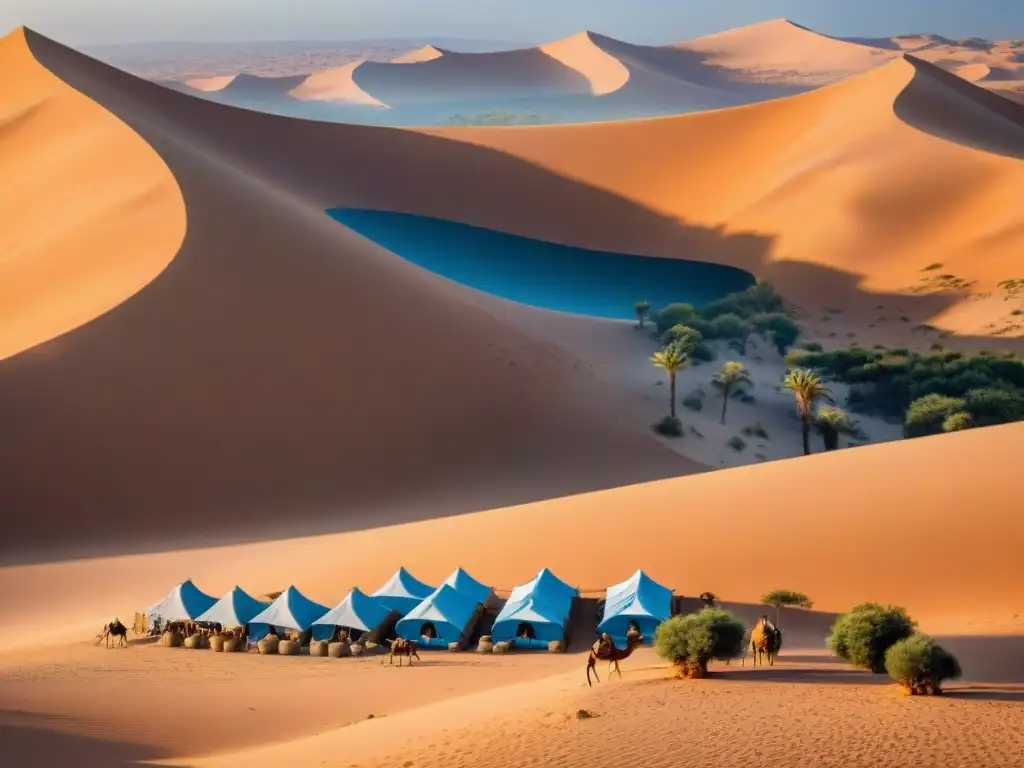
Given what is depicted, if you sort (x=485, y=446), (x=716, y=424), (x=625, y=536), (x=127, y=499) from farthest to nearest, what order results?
(x=716, y=424) → (x=485, y=446) → (x=127, y=499) → (x=625, y=536)

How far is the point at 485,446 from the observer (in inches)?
1458

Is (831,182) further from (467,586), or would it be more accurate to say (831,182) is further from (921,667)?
(921,667)

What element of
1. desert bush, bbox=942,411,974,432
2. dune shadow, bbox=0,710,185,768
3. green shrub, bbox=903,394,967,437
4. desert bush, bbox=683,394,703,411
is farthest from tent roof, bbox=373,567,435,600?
green shrub, bbox=903,394,967,437

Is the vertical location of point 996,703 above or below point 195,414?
below

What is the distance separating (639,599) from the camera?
65.7 feet

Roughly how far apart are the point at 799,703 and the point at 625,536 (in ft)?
33.7

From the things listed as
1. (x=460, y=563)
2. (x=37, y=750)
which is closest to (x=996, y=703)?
(x=37, y=750)

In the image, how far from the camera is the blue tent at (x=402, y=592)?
70.6ft

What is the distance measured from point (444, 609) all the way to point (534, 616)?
4.68 feet

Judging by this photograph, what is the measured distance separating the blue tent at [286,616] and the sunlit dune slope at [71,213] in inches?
725

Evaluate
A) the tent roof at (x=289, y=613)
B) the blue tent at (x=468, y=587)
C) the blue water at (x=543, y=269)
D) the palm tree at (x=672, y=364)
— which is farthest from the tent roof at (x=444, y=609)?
the blue water at (x=543, y=269)

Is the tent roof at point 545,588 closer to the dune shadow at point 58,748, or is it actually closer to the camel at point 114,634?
the camel at point 114,634

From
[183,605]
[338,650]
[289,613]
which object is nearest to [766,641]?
[338,650]

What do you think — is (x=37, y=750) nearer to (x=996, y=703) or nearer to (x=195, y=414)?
Result: (x=996, y=703)
